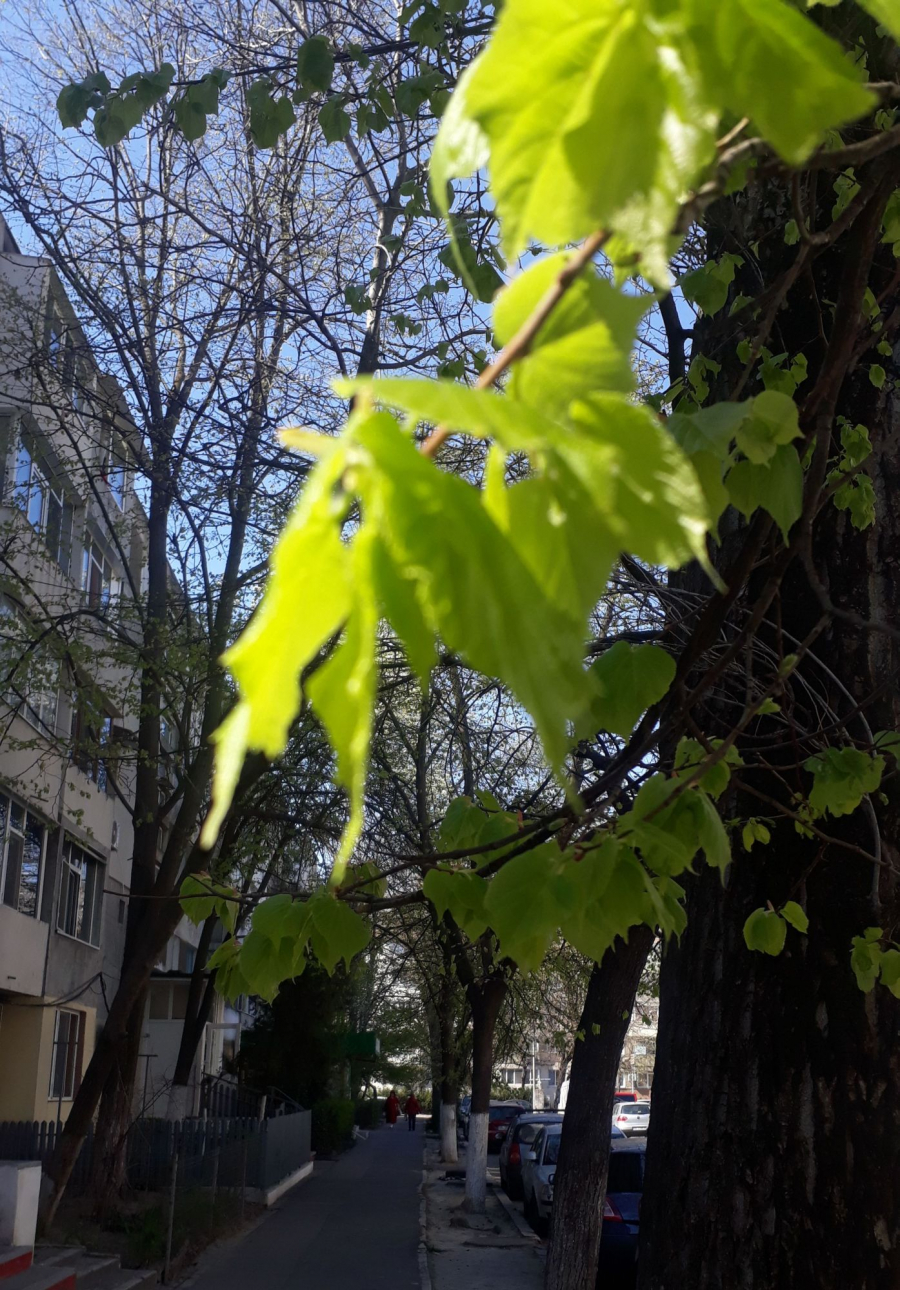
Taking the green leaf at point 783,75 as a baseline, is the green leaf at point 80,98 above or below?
above

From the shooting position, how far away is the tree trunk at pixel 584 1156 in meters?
10.6

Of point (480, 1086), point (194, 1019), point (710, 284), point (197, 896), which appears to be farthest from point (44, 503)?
point (197, 896)

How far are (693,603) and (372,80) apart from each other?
3387 millimetres

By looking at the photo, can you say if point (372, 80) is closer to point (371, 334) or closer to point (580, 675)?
point (371, 334)

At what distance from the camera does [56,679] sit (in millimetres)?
16703

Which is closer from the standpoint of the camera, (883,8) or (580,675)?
(580,675)

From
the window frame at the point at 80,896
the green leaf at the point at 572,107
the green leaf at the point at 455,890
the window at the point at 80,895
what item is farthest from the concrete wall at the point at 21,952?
the green leaf at the point at 572,107

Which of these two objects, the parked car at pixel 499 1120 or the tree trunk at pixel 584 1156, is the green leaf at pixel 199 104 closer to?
the tree trunk at pixel 584 1156

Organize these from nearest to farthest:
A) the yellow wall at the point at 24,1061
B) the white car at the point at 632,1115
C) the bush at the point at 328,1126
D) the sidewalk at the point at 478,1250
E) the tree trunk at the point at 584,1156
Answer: the tree trunk at the point at 584,1156 < the sidewalk at the point at 478,1250 < the yellow wall at the point at 24,1061 < the bush at the point at 328,1126 < the white car at the point at 632,1115

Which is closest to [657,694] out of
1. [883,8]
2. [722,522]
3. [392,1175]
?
[883,8]

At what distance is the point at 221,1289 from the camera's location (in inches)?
535

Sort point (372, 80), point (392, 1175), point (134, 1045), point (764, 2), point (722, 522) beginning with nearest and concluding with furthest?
point (764, 2) → point (722, 522) → point (372, 80) → point (134, 1045) → point (392, 1175)

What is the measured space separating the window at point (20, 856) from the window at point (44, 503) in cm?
401

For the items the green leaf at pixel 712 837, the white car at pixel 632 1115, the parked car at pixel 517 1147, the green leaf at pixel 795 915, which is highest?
the green leaf at pixel 712 837
